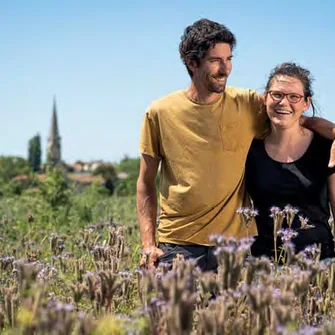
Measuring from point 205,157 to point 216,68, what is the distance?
524 mm

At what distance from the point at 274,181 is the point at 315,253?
88cm

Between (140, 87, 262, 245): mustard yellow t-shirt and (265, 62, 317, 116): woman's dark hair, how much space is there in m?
0.17

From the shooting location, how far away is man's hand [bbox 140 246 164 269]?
13.1 feet

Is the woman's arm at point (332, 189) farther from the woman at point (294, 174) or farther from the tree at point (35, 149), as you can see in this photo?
the tree at point (35, 149)

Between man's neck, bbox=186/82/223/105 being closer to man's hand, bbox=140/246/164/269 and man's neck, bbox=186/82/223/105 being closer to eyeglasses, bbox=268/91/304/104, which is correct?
eyeglasses, bbox=268/91/304/104

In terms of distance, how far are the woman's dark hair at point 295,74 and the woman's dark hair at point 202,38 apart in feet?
1.00

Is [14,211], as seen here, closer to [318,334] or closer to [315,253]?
[315,253]

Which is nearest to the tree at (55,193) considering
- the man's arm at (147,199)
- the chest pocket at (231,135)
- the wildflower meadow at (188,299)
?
the man's arm at (147,199)

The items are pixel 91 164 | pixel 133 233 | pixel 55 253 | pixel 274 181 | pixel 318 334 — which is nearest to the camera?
pixel 318 334

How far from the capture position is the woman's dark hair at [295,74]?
4129 mm

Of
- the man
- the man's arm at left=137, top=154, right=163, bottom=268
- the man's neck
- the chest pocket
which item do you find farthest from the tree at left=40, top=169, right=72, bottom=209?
the chest pocket

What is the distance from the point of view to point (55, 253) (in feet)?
17.2

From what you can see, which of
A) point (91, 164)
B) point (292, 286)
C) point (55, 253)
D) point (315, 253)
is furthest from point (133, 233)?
point (91, 164)

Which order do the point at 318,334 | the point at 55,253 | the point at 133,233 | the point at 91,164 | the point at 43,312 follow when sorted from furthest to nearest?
the point at 91,164, the point at 133,233, the point at 55,253, the point at 318,334, the point at 43,312
